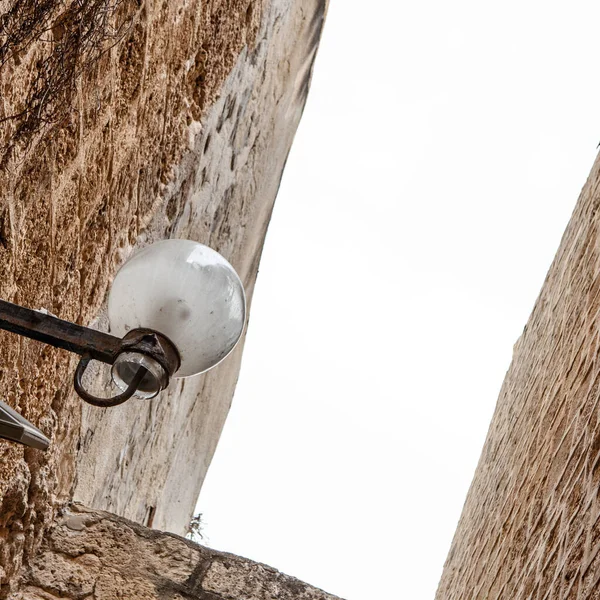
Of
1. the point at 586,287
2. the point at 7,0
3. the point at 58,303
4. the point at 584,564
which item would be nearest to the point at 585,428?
the point at 584,564

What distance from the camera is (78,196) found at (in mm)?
2369

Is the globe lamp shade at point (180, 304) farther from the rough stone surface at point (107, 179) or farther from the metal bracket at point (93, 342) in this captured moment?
the rough stone surface at point (107, 179)

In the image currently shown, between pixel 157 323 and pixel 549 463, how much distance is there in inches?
48.1

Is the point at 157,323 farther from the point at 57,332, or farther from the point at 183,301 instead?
the point at 57,332

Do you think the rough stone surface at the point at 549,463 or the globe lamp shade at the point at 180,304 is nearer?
the globe lamp shade at the point at 180,304

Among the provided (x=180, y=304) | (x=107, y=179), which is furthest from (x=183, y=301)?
(x=107, y=179)

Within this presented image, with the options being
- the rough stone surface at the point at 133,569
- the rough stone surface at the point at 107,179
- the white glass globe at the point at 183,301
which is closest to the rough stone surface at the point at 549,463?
the rough stone surface at the point at 133,569

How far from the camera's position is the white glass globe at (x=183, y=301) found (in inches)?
62.7

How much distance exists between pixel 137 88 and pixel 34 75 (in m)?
0.72

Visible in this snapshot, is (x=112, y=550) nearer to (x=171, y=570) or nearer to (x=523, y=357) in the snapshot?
(x=171, y=570)

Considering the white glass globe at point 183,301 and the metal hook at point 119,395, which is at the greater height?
the white glass globe at point 183,301

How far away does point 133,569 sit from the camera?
2.54 meters

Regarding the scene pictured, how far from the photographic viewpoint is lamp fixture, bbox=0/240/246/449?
1.56 m

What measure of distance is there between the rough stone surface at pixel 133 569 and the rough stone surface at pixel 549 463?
63 centimetres
